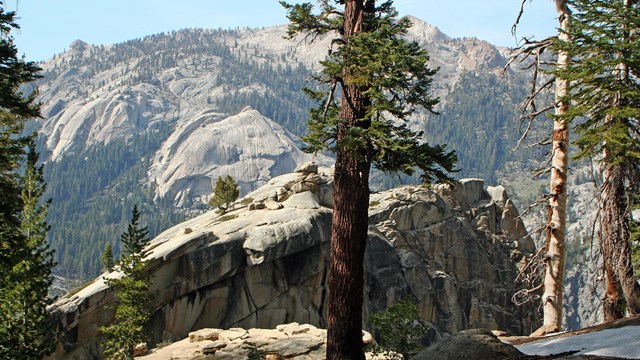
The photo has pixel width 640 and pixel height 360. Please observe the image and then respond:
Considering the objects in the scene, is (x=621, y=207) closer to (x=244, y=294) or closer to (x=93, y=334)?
(x=93, y=334)

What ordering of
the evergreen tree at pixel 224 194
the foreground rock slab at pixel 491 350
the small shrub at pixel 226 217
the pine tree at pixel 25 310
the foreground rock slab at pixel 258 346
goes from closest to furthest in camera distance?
the foreground rock slab at pixel 491 350 < the foreground rock slab at pixel 258 346 < the pine tree at pixel 25 310 < the small shrub at pixel 226 217 < the evergreen tree at pixel 224 194

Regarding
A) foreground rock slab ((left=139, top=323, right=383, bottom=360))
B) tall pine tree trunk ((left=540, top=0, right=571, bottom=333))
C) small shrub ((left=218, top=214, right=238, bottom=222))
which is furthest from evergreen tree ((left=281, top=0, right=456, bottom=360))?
small shrub ((left=218, top=214, right=238, bottom=222))

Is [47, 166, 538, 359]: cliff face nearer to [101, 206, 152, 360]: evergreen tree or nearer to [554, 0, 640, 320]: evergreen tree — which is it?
[101, 206, 152, 360]: evergreen tree

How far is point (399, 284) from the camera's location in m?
56.6

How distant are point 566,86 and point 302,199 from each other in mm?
35559

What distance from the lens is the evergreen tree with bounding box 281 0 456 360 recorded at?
11.8 m

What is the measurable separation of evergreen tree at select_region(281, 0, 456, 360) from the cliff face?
16.0 m

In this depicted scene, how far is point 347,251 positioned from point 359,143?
2349mm

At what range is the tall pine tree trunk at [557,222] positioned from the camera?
13.5m

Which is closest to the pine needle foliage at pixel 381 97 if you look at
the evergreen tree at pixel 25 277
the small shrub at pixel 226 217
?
the evergreen tree at pixel 25 277

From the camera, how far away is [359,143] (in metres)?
11.6

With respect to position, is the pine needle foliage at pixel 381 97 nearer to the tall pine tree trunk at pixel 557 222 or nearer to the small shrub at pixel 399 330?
the tall pine tree trunk at pixel 557 222

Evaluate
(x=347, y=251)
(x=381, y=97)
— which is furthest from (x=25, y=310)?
(x=381, y=97)

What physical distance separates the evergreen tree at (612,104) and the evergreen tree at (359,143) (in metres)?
3.35
